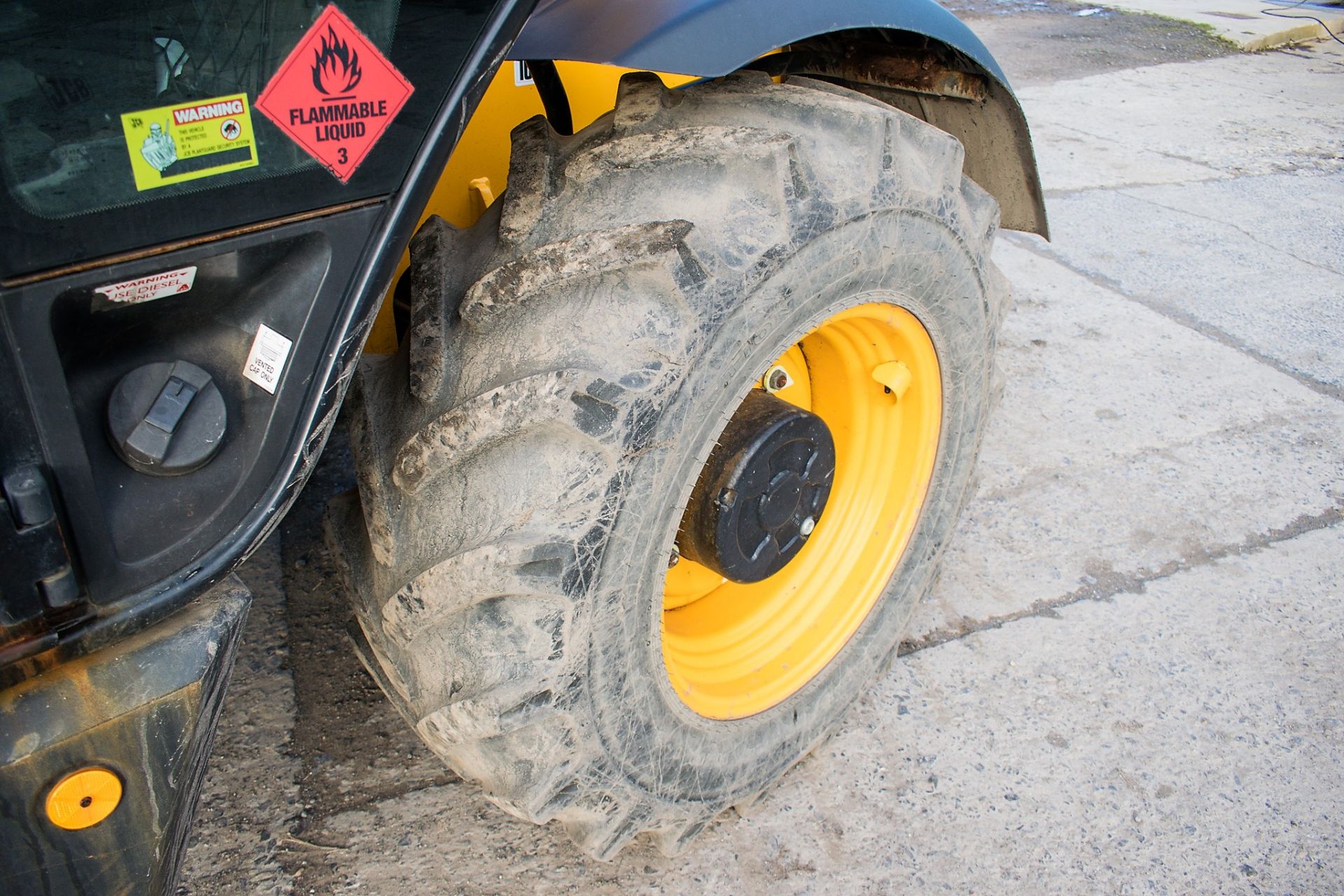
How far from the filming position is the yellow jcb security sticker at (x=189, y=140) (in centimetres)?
78

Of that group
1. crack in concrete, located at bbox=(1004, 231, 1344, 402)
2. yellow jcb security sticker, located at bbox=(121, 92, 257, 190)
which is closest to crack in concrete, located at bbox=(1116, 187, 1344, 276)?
crack in concrete, located at bbox=(1004, 231, 1344, 402)

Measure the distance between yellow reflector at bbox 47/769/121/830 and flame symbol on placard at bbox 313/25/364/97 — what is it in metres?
0.70

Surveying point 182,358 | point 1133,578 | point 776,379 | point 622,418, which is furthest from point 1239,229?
point 182,358

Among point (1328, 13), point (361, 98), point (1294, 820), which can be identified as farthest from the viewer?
point (1328, 13)

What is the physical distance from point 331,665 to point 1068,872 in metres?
1.48

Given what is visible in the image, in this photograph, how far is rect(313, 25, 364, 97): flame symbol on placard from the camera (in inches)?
33.1

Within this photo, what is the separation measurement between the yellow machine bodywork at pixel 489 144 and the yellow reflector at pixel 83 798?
0.95 meters

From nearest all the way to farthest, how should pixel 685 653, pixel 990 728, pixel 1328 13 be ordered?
1. pixel 685 653
2. pixel 990 728
3. pixel 1328 13

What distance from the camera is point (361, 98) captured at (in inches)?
34.6

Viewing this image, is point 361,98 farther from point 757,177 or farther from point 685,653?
point 685,653

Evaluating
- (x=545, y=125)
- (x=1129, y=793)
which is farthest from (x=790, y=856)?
(x=545, y=125)

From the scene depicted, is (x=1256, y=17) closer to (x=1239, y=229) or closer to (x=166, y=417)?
(x=1239, y=229)

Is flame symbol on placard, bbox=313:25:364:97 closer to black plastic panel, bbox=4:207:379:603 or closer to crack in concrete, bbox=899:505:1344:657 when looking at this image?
black plastic panel, bbox=4:207:379:603

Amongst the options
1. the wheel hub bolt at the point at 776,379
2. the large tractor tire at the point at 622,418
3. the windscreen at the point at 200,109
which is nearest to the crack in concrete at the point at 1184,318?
the large tractor tire at the point at 622,418
